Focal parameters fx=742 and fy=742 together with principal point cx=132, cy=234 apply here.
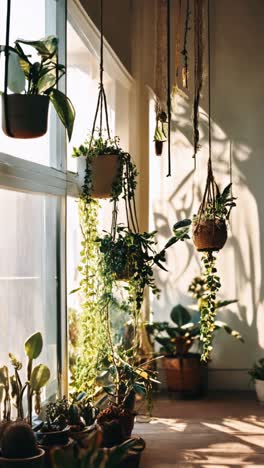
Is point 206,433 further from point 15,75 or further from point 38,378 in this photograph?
point 15,75

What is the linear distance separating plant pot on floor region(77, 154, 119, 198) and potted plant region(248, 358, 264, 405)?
2.13 metres

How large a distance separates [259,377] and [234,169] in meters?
1.64

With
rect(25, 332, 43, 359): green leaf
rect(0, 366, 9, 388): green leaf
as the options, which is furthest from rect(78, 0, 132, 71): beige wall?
rect(0, 366, 9, 388): green leaf

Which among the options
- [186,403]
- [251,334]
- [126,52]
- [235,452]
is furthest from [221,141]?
[235,452]

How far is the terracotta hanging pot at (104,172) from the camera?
392 cm

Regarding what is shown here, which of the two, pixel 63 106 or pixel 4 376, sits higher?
pixel 63 106

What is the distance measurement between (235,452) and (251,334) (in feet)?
6.38

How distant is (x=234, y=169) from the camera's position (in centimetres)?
589

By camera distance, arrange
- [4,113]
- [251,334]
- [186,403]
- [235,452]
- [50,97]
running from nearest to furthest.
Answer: [4,113]
[50,97]
[235,452]
[186,403]
[251,334]

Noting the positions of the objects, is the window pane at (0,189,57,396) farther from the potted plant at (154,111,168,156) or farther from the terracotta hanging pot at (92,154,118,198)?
the potted plant at (154,111,168,156)

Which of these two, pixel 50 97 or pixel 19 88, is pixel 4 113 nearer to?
pixel 19 88

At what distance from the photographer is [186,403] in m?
5.33

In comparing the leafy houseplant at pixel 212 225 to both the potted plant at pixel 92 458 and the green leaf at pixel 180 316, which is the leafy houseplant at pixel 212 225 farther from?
the potted plant at pixel 92 458

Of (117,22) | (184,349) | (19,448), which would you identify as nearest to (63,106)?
(19,448)
